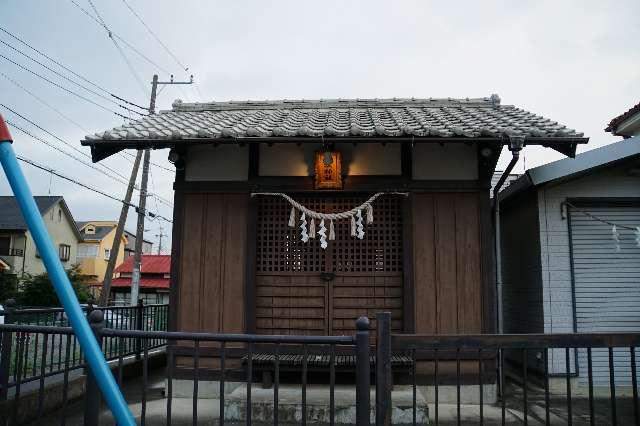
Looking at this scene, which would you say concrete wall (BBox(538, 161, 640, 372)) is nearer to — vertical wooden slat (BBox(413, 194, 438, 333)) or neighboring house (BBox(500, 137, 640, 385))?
neighboring house (BBox(500, 137, 640, 385))

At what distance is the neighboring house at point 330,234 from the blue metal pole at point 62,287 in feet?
13.8

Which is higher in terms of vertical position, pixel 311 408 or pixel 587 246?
pixel 587 246

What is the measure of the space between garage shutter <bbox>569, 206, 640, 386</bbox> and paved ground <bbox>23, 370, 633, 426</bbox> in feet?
3.93

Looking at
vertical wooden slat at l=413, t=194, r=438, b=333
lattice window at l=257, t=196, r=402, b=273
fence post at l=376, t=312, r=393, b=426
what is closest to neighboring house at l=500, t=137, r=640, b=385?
vertical wooden slat at l=413, t=194, r=438, b=333

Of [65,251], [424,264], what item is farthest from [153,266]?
[424,264]

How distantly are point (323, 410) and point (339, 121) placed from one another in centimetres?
446

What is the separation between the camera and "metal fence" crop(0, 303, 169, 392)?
4.38m

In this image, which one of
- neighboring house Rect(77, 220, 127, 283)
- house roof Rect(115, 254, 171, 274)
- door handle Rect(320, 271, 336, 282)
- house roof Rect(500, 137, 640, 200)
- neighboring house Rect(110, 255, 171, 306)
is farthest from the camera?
neighboring house Rect(77, 220, 127, 283)

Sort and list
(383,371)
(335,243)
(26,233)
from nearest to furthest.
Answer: (383,371)
(335,243)
(26,233)

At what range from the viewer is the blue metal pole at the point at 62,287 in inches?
101

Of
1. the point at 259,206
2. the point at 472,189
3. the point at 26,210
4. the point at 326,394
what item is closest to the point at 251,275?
the point at 259,206

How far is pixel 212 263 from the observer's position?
722 centimetres

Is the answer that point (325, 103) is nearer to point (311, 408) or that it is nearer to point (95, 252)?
point (311, 408)

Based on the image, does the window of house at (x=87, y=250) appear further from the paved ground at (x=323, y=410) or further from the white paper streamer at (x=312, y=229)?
the white paper streamer at (x=312, y=229)
